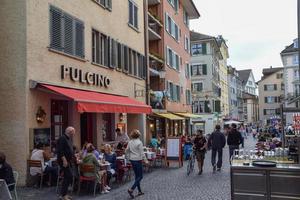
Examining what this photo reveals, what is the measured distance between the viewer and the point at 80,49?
16.7 m

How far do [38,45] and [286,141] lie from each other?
821 centimetres

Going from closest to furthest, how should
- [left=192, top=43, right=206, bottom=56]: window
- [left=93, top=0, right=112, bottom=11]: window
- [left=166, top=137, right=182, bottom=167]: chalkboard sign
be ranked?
[left=166, top=137, right=182, bottom=167]: chalkboard sign < [left=93, top=0, right=112, bottom=11]: window < [left=192, top=43, right=206, bottom=56]: window

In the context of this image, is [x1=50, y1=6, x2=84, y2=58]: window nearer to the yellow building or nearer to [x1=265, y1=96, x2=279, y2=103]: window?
the yellow building

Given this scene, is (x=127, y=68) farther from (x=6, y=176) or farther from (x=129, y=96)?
(x=6, y=176)

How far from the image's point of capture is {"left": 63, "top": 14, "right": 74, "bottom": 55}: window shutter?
15.5m

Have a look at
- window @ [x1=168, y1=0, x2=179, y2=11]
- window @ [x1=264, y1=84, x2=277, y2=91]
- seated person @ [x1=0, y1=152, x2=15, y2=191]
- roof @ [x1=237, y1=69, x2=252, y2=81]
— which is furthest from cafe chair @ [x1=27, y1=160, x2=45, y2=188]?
roof @ [x1=237, y1=69, x2=252, y2=81]

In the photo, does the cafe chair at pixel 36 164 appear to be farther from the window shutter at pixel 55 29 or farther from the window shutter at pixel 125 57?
the window shutter at pixel 125 57

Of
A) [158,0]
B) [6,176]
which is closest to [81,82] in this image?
[6,176]

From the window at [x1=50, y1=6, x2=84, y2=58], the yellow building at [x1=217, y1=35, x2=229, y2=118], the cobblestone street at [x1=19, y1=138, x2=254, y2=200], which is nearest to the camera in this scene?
the cobblestone street at [x1=19, y1=138, x2=254, y2=200]

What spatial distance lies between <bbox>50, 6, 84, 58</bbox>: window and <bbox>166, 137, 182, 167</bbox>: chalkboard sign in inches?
199

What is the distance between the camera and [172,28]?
34.8m

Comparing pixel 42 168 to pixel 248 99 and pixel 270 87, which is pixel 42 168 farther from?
pixel 248 99

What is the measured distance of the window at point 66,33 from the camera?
1475cm

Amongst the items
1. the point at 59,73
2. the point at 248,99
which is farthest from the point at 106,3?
the point at 248,99
